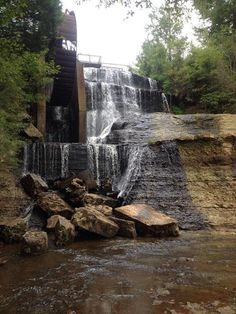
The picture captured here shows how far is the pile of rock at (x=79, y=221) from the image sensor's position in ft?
22.5

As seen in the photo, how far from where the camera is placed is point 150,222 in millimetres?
7844

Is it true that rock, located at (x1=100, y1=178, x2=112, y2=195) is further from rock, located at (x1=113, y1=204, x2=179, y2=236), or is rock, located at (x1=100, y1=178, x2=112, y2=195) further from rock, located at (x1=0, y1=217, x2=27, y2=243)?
rock, located at (x1=0, y1=217, x2=27, y2=243)

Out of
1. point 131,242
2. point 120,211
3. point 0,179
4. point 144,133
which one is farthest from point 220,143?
point 0,179

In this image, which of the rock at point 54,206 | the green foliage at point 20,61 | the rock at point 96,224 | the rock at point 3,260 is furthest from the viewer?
the rock at point 54,206

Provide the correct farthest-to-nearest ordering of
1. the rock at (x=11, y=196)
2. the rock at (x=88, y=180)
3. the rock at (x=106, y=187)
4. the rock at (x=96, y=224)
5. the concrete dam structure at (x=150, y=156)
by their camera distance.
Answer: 1. the rock at (x=106, y=187)
2. the rock at (x=88, y=180)
3. the concrete dam structure at (x=150, y=156)
4. the rock at (x=11, y=196)
5. the rock at (x=96, y=224)

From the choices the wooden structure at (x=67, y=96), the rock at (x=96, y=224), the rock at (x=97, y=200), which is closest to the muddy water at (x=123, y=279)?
the rock at (x=96, y=224)

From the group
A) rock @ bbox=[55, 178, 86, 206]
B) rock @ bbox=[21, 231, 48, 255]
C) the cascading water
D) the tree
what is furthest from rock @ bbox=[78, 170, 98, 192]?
the tree

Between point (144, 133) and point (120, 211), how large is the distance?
566 cm

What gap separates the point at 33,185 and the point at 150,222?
3.90 m

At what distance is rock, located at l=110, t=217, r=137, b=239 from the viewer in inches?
296

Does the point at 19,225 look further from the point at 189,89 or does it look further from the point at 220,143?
the point at 189,89

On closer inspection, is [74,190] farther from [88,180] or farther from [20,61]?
[20,61]

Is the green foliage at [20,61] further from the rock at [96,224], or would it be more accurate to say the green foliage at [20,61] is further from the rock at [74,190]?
the rock at [96,224]

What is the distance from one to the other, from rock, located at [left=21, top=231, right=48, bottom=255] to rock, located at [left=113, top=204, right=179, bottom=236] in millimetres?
2349
